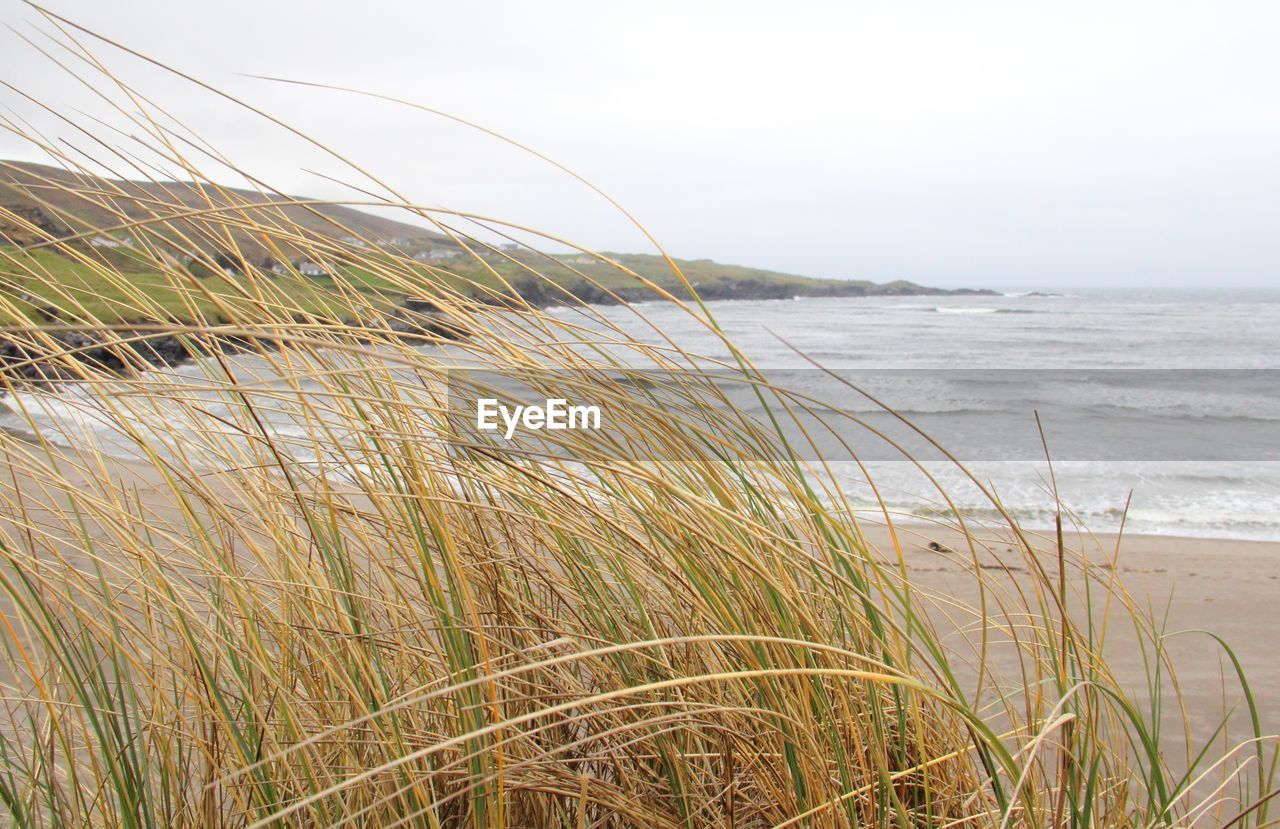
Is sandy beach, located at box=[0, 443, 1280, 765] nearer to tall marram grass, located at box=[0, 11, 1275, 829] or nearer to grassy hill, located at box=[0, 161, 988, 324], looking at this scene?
tall marram grass, located at box=[0, 11, 1275, 829]

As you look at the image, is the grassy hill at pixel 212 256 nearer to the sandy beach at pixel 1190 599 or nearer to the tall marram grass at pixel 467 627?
the tall marram grass at pixel 467 627

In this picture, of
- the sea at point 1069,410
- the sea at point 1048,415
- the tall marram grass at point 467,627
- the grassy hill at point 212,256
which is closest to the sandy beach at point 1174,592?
the sea at point 1048,415

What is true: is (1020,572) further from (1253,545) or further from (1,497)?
(1,497)

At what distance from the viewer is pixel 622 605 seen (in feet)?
4.62

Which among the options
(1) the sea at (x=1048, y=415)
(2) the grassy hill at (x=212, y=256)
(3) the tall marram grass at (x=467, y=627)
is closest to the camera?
(3) the tall marram grass at (x=467, y=627)

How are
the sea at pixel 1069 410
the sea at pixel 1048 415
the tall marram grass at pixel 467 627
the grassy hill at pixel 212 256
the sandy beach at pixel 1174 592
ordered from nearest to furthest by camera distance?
the tall marram grass at pixel 467 627 < the grassy hill at pixel 212 256 < the sandy beach at pixel 1174 592 < the sea at pixel 1048 415 < the sea at pixel 1069 410

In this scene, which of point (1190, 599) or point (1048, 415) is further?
point (1048, 415)

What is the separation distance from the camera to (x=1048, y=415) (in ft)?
41.5

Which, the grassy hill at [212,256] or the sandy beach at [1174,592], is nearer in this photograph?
the grassy hill at [212,256]

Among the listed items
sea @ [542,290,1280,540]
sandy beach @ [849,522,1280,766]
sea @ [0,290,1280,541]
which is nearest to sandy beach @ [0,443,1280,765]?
sandy beach @ [849,522,1280,766]

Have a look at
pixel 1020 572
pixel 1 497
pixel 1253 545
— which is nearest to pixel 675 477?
pixel 1 497

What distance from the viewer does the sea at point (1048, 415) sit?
20.9 ft

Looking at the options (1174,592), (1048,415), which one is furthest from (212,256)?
(1048,415)

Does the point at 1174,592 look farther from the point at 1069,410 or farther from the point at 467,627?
the point at 1069,410
